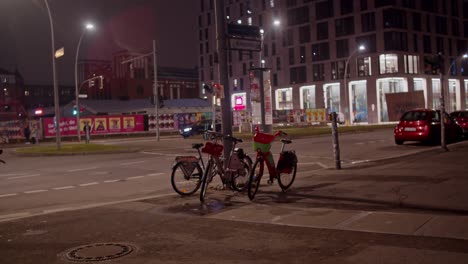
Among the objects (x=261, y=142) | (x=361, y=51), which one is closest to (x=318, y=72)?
(x=361, y=51)

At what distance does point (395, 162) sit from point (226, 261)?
11431mm

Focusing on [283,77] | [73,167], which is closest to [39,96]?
[283,77]

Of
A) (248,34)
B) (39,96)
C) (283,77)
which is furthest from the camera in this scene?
(39,96)

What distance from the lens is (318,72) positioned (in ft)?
274

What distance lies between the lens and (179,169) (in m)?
10.7

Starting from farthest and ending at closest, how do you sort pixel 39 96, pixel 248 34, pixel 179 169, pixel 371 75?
pixel 39 96 < pixel 371 75 < pixel 248 34 < pixel 179 169

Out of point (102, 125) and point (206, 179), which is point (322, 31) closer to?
point (102, 125)

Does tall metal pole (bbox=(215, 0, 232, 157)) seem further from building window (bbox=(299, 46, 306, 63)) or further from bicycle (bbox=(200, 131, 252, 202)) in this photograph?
building window (bbox=(299, 46, 306, 63))

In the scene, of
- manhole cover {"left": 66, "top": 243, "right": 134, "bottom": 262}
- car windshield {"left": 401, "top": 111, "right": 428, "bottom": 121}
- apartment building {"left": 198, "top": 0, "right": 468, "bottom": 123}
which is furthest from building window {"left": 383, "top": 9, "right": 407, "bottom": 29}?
manhole cover {"left": 66, "top": 243, "right": 134, "bottom": 262}

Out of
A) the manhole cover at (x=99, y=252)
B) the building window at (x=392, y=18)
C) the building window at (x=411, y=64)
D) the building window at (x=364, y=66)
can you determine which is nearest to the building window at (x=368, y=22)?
the building window at (x=392, y=18)

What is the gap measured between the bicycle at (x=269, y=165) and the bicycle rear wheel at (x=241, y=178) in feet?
0.72

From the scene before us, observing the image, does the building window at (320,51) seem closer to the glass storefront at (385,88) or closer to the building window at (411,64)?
the glass storefront at (385,88)

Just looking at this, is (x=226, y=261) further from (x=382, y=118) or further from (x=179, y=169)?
(x=382, y=118)

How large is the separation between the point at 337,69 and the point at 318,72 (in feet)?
12.6
